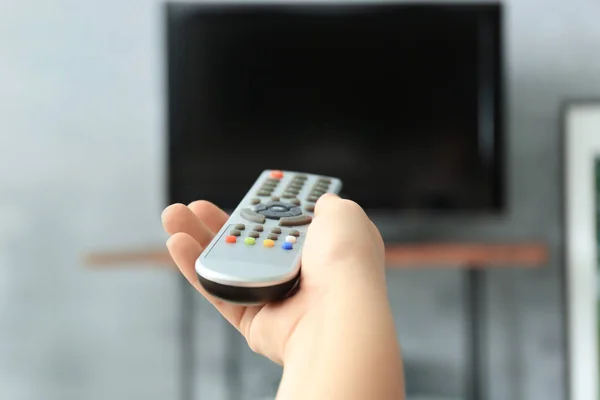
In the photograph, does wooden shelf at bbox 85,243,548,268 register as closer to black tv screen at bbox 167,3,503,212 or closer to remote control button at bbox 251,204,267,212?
black tv screen at bbox 167,3,503,212

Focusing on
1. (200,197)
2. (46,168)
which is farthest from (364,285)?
(46,168)

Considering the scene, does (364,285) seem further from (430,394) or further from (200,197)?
(430,394)

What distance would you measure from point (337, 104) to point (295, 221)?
77cm

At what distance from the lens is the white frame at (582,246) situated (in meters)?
1.38

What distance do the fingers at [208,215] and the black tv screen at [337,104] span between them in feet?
2.30

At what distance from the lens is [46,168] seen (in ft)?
4.73

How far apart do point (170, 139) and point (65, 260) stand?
406 mm

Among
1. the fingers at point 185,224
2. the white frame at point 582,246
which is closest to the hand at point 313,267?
the fingers at point 185,224

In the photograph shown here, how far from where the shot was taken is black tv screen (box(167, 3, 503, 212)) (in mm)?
1273

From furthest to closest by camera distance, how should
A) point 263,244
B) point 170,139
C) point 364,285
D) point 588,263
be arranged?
point 588,263, point 170,139, point 263,244, point 364,285

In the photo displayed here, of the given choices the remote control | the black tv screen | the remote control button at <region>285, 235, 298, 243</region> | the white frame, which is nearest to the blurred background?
the white frame

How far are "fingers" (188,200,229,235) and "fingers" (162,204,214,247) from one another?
0.06 feet

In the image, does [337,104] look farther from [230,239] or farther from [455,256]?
[230,239]

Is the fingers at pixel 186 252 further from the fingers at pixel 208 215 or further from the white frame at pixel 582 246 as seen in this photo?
the white frame at pixel 582 246
